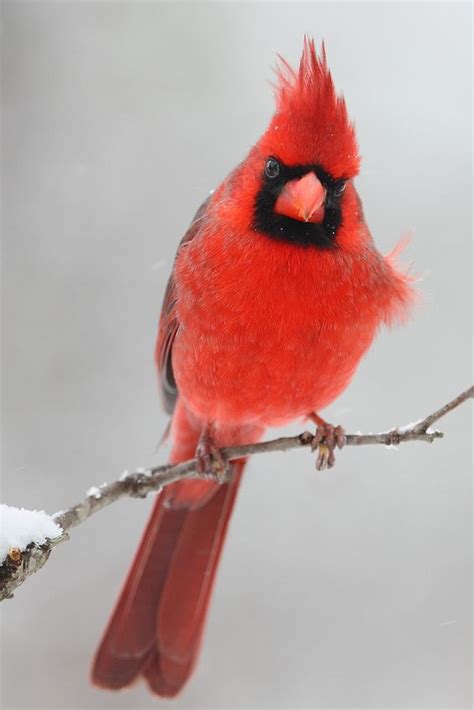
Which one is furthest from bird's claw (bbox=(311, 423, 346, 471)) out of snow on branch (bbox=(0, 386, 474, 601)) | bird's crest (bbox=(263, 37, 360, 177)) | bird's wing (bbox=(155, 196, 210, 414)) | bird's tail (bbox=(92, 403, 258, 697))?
bird's crest (bbox=(263, 37, 360, 177))

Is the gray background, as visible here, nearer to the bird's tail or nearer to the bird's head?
the bird's tail

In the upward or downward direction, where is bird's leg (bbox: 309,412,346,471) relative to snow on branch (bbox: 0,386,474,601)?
upward

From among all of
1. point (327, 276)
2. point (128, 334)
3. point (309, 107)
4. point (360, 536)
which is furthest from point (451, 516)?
point (309, 107)

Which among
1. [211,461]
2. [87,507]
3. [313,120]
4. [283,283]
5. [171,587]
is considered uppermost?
[313,120]

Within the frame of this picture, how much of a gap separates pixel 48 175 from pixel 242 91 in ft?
3.73

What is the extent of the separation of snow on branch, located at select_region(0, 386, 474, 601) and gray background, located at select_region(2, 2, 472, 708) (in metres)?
1.74

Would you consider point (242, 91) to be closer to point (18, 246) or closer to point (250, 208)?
point (18, 246)

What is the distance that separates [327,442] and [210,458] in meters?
0.37

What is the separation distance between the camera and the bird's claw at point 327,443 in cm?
270

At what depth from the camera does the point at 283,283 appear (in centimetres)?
246

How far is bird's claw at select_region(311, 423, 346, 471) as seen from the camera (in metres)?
2.70

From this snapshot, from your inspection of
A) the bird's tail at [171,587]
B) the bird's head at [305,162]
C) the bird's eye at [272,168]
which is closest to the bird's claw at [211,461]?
the bird's tail at [171,587]

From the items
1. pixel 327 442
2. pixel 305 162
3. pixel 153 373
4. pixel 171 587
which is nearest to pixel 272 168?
pixel 305 162

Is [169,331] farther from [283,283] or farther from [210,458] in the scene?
[283,283]
